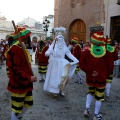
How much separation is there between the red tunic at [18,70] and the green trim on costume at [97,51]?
1.55 meters

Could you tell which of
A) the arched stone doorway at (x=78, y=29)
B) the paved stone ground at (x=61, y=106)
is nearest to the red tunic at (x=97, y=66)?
the paved stone ground at (x=61, y=106)

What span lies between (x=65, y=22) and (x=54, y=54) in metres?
15.4

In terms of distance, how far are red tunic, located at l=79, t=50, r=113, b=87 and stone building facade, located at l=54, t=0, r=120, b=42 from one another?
11.2 m

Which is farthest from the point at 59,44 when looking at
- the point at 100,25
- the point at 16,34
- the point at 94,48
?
the point at 100,25

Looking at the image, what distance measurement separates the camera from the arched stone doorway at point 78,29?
771 inches

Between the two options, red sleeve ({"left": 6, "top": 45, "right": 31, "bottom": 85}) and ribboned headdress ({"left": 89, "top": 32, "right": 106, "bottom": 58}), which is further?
ribboned headdress ({"left": 89, "top": 32, "right": 106, "bottom": 58})

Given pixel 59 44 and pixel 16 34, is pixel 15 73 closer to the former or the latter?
pixel 16 34

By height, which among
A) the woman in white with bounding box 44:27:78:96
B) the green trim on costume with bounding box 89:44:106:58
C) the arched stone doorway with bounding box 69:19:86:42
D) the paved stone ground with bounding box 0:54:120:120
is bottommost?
the paved stone ground with bounding box 0:54:120:120

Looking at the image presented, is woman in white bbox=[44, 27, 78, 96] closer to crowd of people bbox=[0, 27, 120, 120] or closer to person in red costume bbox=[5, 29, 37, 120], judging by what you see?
crowd of people bbox=[0, 27, 120, 120]

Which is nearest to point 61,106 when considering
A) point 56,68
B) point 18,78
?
point 56,68

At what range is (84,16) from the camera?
18594 mm

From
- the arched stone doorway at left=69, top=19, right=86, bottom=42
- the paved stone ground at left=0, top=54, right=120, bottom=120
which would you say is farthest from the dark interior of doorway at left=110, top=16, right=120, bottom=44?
the paved stone ground at left=0, top=54, right=120, bottom=120

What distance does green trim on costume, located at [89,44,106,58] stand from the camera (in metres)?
4.54

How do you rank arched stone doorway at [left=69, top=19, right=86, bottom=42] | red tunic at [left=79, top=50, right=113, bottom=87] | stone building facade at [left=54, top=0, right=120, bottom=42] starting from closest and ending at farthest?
red tunic at [left=79, top=50, right=113, bottom=87] < stone building facade at [left=54, top=0, right=120, bottom=42] < arched stone doorway at [left=69, top=19, right=86, bottom=42]
